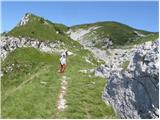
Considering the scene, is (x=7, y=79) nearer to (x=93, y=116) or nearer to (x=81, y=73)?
(x=81, y=73)

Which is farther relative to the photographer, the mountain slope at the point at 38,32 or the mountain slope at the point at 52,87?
the mountain slope at the point at 38,32

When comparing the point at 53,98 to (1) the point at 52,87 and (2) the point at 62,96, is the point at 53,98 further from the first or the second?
(1) the point at 52,87

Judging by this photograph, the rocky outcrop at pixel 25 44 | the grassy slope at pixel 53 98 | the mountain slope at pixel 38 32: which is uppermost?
the mountain slope at pixel 38 32

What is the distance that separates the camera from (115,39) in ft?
613

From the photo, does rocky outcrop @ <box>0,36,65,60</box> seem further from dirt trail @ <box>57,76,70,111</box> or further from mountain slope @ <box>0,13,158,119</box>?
dirt trail @ <box>57,76,70,111</box>

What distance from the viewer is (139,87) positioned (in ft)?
97.5

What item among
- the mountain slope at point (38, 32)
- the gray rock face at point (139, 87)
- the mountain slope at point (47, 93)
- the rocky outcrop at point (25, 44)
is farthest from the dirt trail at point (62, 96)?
the mountain slope at point (38, 32)

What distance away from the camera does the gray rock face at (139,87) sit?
90.4 ft

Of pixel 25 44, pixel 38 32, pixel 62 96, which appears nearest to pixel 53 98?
pixel 62 96

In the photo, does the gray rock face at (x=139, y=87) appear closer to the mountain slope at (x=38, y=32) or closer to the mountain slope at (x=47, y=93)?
the mountain slope at (x=47, y=93)

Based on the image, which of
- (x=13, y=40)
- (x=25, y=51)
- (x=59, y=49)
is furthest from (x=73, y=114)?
(x=13, y=40)

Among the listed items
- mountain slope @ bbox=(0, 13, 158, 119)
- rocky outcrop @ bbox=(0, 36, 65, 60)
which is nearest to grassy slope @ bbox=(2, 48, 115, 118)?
mountain slope @ bbox=(0, 13, 158, 119)

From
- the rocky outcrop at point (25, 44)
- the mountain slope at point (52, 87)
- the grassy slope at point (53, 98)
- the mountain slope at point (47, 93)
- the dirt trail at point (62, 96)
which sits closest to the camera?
the grassy slope at point (53, 98)

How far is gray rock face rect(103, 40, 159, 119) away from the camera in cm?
2756
